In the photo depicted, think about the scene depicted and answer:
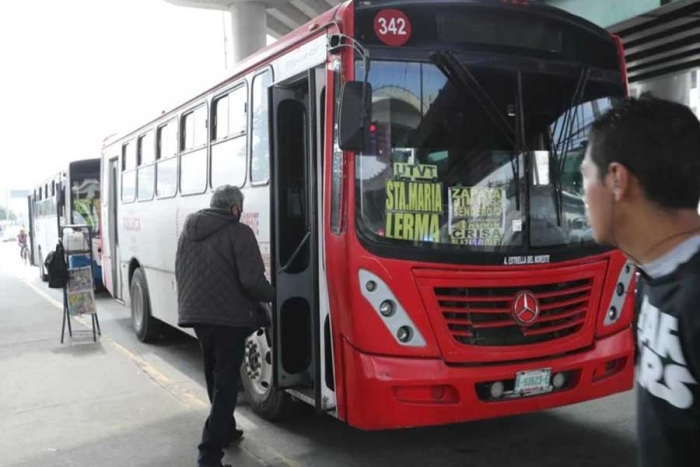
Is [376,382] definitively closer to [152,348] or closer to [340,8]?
[340,8]

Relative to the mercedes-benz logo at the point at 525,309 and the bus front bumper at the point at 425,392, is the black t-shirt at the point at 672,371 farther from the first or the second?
the mercedes-benz logo at the point at 525,309

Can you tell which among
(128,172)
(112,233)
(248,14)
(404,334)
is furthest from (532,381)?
(248,14)

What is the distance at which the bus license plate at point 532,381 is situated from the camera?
4.20 meters

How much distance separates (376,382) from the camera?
3965mm

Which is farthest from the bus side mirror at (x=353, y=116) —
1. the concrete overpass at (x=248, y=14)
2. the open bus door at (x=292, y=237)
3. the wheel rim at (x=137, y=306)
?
the concrete overpass at (x=248, y=14)

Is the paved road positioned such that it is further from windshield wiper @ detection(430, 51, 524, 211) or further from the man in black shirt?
the man in black shirt

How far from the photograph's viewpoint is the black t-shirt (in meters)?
1.33

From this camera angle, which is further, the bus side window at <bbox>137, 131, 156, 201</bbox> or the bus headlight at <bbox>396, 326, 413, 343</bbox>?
the bus side window at <bbox>137, 131, 156, 201</bbox>

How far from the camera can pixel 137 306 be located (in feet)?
30.4

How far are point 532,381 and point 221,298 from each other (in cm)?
209

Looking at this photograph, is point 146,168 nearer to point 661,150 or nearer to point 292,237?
point 292,237

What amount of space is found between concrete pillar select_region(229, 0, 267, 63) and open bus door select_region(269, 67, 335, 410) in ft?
59.0

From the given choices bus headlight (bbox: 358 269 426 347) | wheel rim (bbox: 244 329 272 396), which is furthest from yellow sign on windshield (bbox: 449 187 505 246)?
wheel rim (bbox: 244 329 272 396)

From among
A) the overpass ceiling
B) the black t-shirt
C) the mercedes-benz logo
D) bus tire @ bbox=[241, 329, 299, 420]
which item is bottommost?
bus tire @ bbox=[241, 329, 299, 420]
